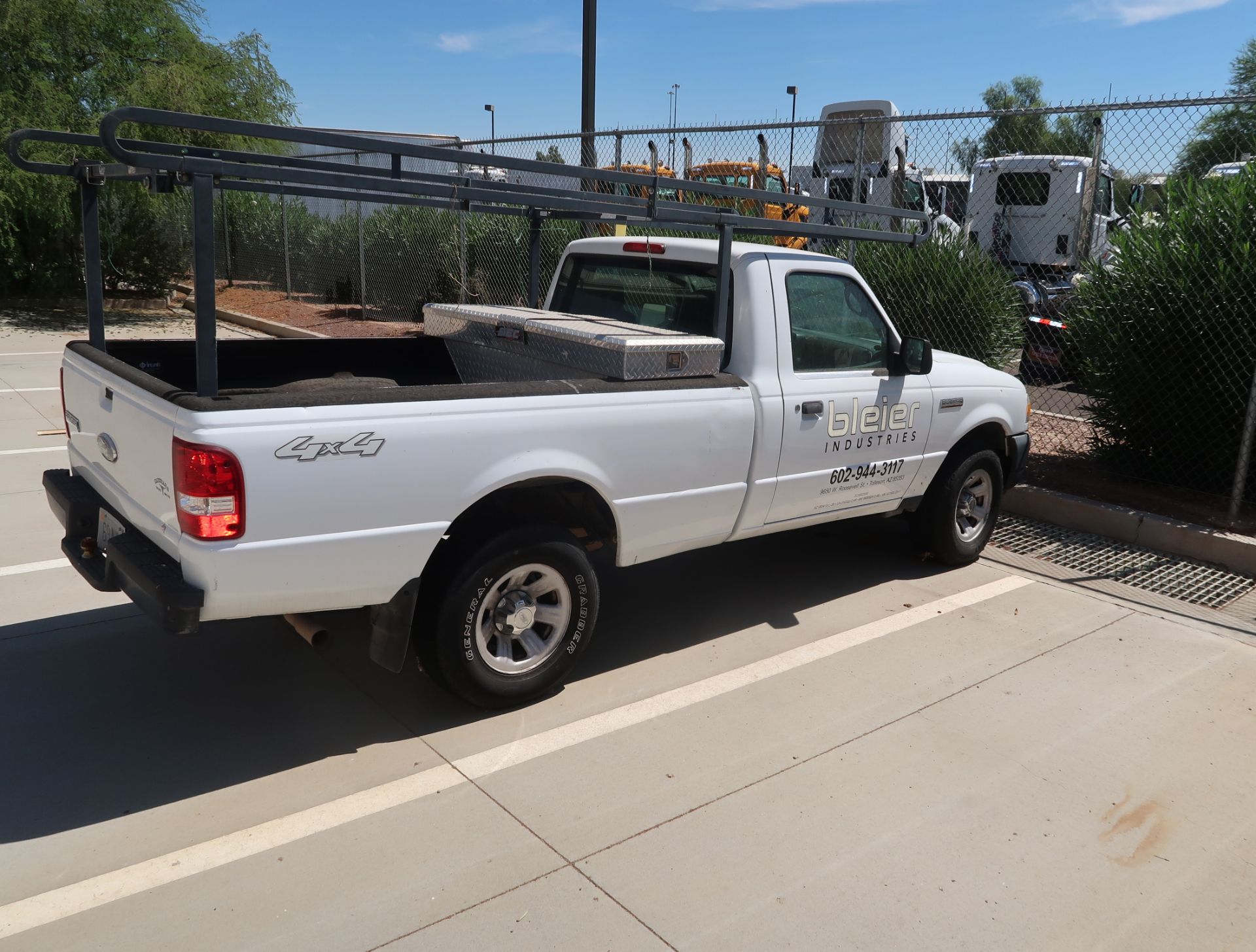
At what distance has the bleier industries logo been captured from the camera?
510cm

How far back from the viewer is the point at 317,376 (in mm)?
5320

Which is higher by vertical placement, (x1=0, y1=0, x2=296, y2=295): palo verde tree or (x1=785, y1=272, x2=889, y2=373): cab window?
(x1=0, y1=0, x2=296, y2=295): palo verde tree

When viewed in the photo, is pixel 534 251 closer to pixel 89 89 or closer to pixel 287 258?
pixel 89 89

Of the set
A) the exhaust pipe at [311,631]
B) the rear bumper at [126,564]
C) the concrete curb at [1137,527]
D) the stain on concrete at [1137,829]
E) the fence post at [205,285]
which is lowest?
the stain on concrete at [1137,829]

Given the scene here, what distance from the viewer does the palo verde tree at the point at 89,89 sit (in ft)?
47.5

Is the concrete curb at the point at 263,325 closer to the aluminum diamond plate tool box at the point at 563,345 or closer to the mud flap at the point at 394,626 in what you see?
the aluminum diamond plate tool box at the point at 563,345

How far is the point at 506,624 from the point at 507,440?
2.55 feet

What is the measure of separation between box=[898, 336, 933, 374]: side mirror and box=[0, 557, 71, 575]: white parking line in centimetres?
454

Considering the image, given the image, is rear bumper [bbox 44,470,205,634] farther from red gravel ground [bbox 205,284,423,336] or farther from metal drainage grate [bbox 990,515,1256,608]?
red gravel ground [bbox 205,284,423,336]

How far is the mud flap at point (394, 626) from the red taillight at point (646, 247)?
7.67 feet

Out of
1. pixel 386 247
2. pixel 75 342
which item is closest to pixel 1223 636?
pixel 75 342

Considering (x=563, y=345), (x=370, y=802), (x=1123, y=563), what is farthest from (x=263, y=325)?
(x=370, y=802)

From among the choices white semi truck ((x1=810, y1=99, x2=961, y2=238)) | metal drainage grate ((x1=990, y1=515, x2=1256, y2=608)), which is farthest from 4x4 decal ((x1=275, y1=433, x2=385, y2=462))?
white semi truck ((x1=810, y1=99, x2=961, y2=238))

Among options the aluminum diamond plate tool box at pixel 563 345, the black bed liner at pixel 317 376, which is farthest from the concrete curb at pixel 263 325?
the aluminum diamond plate tool box at pixel 563 345
